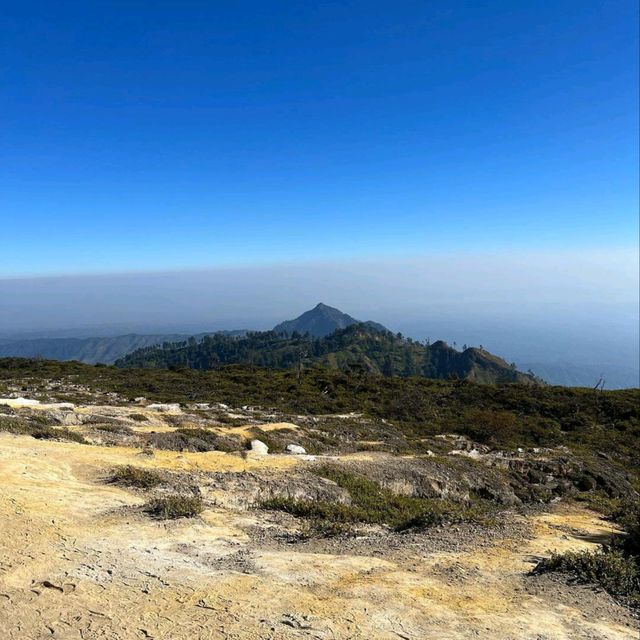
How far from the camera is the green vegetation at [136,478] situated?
14.0 m

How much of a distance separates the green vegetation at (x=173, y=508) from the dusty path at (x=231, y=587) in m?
0.36

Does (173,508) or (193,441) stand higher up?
(173,508)

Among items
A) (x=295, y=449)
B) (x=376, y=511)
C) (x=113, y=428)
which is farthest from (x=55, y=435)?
(x=376, y=511)

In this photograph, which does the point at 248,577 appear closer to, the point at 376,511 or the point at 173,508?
the point at 173,508

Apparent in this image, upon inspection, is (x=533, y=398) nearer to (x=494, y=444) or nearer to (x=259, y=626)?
(x=494, y=444)

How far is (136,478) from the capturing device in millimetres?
14109

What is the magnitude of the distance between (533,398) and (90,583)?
2187 inches

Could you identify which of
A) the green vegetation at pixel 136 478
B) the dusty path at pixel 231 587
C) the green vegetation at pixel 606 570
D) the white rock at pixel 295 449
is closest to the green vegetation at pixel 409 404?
the white rock at pixel 295 449

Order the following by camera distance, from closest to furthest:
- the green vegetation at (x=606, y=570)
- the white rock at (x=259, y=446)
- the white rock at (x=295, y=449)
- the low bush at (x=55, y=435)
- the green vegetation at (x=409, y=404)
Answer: the green vegetation at (x=606, y=570), the low bush at (x=55, y=435), the white rock at (x=259, y=446), the white rock at (x=295, y=449), the green vegetation at (x=409, y=404)

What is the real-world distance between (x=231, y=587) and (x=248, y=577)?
54cm

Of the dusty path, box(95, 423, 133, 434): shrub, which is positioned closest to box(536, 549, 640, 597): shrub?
the dusty path

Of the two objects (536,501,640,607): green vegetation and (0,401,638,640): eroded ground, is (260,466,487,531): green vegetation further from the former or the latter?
(536,501,640,607): green vegetation

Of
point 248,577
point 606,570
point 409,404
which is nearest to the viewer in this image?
point 248,577

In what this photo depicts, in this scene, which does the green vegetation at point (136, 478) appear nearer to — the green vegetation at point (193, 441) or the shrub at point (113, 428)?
the green vegetation at point (193, 441)
